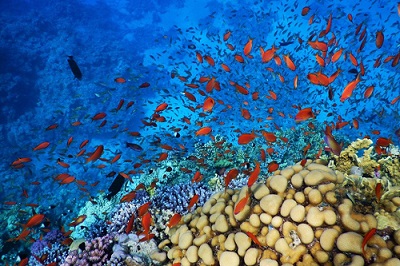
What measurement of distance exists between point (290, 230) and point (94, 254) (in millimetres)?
3336

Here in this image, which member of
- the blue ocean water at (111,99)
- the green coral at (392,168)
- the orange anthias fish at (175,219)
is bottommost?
the blue ocean water at (111,99)

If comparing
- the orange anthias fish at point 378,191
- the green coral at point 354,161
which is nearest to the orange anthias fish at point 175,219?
the orange anthias fish at point 378,191

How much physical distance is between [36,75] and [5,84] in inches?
116

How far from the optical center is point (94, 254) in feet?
13.7

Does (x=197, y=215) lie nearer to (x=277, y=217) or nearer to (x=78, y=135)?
(x=277, y=217)

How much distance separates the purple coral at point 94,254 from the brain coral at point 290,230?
1.60 m

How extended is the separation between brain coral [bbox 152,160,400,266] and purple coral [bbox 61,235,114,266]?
160 centimetres

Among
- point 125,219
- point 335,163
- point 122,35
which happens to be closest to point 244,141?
point 335,163

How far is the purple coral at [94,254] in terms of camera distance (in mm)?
4133

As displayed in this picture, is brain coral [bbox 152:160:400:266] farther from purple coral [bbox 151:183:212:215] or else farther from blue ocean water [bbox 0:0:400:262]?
blue ocean water [bbox 0:0:400:262]

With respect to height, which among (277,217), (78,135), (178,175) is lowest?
(78,135)

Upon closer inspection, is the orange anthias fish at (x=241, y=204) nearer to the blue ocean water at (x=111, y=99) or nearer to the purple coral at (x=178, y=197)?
the purple coral at (x=178, y=197)

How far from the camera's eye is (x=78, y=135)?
21641 millimetres

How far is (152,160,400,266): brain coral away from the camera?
7.19 feet
